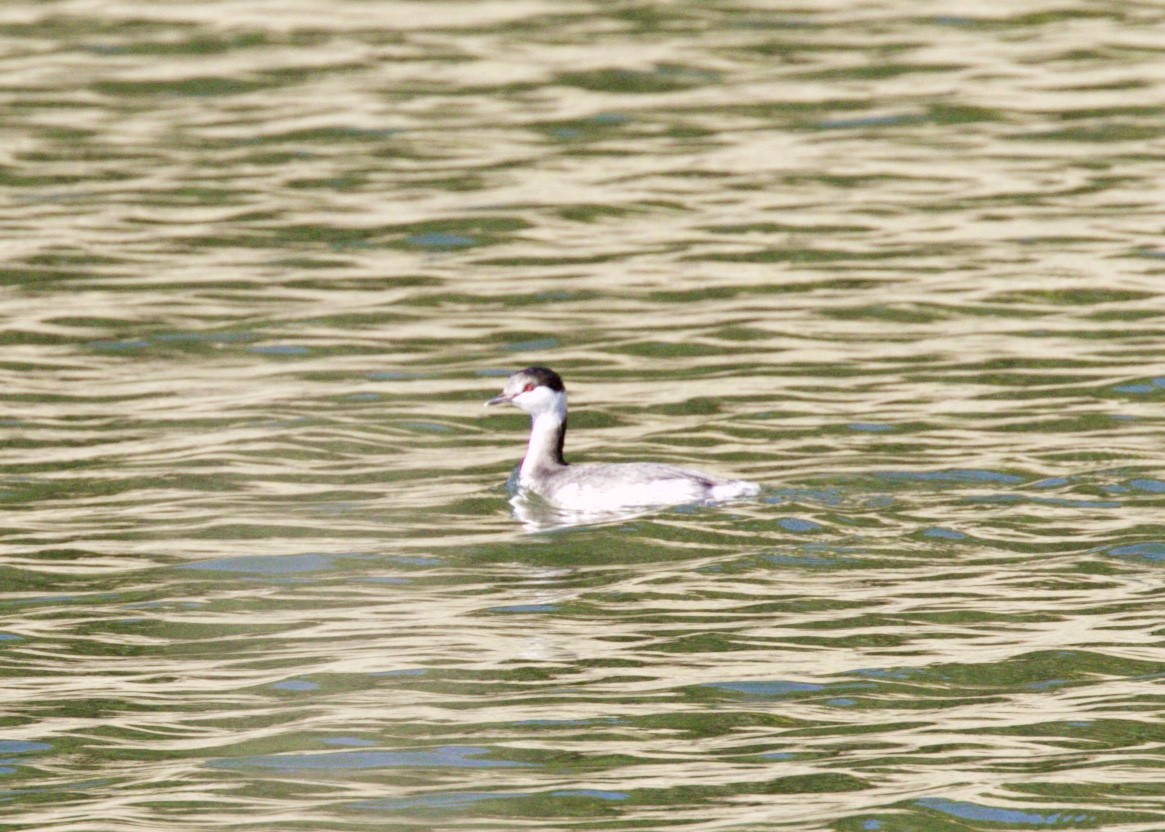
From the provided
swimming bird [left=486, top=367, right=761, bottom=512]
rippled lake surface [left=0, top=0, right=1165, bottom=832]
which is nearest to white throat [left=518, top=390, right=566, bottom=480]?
swimming bird [left=486, top=367, right=761, bottom=512]

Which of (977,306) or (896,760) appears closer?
(896,760)

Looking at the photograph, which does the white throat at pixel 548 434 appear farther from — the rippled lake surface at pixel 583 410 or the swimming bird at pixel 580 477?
the rippled lake surface at pixel 583 410

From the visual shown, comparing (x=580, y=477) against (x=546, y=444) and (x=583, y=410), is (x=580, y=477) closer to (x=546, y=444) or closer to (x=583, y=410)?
(x=546, y=444)

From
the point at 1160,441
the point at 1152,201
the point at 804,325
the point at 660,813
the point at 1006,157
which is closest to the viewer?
the point at 660,813

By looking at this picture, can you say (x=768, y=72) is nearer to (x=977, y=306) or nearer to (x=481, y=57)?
(x=481, y=57)

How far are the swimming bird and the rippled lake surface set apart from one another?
264 mm

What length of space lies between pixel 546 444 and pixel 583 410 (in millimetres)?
1647

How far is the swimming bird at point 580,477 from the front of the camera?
14.4 metres

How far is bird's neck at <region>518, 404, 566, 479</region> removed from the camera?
51.5 ft

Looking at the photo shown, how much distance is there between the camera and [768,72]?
27688 mm

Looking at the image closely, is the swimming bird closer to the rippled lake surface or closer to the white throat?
the white throat

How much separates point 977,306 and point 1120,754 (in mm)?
10094

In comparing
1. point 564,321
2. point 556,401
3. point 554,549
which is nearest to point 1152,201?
point 564,321

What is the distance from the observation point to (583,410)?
17625 millimetres
